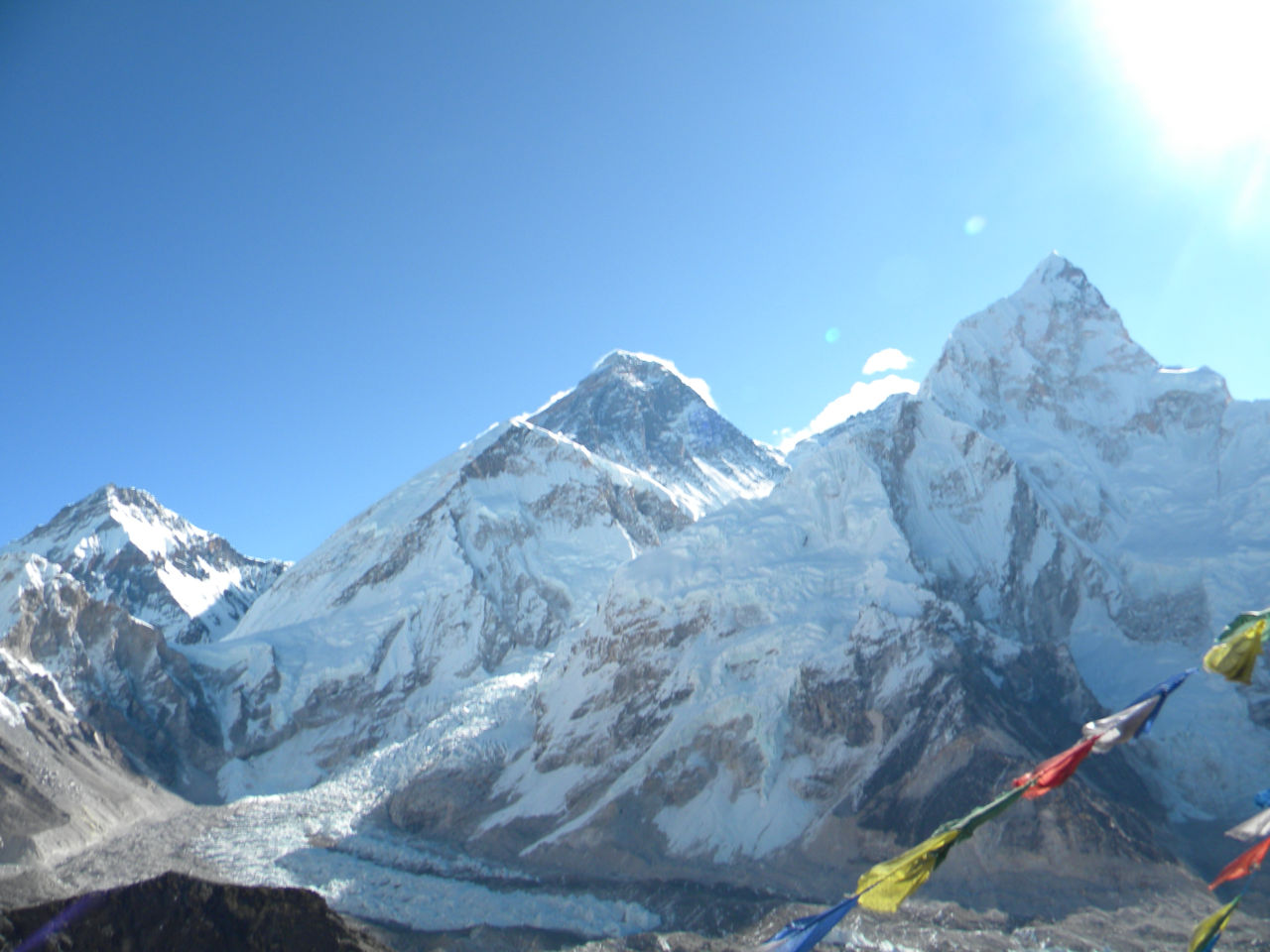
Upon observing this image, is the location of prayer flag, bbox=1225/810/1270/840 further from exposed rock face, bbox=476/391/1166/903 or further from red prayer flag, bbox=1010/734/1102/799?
exposed rock face, bbox=476/391/1166/903

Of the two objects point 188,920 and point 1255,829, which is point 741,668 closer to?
point 188,920

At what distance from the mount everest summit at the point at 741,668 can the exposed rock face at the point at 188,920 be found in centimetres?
3216

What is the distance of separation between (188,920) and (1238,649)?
116 ft

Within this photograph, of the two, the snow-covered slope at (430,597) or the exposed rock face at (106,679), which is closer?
the exposed rock face at (106,679)

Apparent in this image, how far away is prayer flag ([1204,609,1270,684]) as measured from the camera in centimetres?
644

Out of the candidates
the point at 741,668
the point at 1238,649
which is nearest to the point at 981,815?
the point at 1238,649

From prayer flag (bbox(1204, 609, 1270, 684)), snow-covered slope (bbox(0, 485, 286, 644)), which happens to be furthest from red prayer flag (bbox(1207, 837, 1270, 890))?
snow-covered slope (bbox(0, 485, 286, 644))

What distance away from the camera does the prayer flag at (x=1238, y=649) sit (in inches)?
253

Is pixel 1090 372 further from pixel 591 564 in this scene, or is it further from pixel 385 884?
pixel 385 884

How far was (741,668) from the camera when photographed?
3246 inches

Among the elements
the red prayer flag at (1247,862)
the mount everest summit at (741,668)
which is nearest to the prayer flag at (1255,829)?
the red prayer flag at (1247,862)

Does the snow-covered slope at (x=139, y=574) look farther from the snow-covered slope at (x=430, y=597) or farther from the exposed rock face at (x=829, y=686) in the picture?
the exposed rock face at (x=829, y=686)

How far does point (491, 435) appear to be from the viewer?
564ft

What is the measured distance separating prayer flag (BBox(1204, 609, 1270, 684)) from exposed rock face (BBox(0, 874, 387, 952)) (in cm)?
3239
